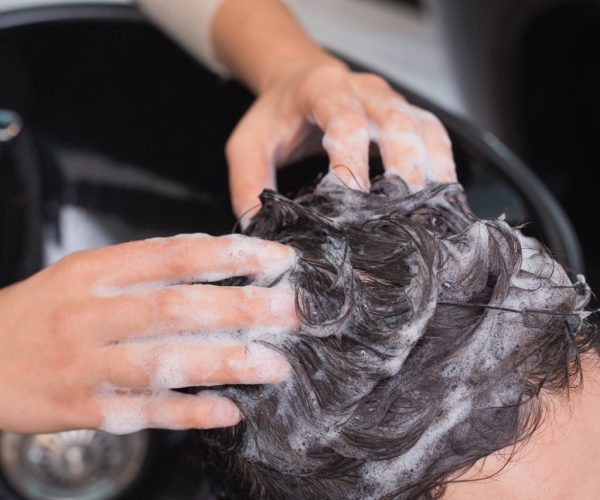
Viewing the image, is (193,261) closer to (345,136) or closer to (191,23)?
(345,136)

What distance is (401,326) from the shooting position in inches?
26.5

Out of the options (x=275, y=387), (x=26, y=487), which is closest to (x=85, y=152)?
(x=26, y=487)

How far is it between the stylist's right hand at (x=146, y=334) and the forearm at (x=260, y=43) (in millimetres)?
473

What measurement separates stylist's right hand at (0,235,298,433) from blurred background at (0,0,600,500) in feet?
1.30

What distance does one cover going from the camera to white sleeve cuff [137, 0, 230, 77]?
3.84 feet

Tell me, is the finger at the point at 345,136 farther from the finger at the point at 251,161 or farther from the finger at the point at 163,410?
the finger at the point at 163,410

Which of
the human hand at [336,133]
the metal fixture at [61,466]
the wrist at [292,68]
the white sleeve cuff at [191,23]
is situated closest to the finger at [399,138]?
the human hand at [336,133]

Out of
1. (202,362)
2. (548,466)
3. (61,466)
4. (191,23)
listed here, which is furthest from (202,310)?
(61,466)

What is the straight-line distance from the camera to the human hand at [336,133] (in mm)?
885

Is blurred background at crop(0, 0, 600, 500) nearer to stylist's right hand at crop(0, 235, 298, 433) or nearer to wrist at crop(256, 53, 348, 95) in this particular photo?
wrist at crop(256, 53, 348, 95)

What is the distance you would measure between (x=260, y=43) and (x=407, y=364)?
63cm

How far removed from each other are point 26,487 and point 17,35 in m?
0.78

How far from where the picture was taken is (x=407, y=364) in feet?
2.23

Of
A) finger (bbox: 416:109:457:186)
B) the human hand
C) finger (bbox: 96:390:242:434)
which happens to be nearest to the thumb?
the human hand
